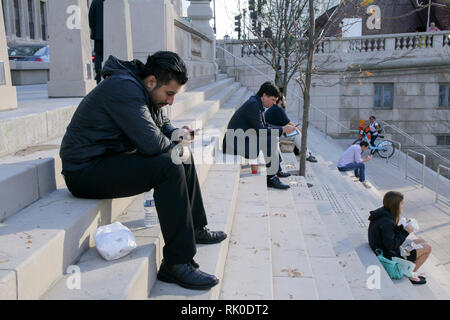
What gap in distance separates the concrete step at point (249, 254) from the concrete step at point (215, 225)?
0.24 feet

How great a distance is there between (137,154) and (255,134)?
422 centimetres

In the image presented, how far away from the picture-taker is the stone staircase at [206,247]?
2.34 metres

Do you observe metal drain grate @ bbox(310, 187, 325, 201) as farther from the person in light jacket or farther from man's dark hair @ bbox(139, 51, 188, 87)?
man's dark hair @ bbox(139, 51, 188, 87)

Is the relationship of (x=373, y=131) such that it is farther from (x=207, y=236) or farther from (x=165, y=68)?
(x=165, y=68)

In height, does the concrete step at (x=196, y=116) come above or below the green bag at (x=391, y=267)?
above

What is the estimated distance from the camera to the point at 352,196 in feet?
29.5

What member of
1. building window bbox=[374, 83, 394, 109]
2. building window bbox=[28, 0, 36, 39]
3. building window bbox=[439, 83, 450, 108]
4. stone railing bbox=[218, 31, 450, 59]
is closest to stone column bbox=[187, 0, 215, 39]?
stone railing bbox=[218, 31, 450, 59]

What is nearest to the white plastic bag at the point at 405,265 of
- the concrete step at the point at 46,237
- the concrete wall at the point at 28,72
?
the concrete step at the point at 46,237

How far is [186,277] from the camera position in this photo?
110 inches

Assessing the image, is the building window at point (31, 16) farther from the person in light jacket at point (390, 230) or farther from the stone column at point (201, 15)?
the person in light jacket at point (390, 230)

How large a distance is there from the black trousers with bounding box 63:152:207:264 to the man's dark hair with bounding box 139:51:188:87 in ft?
1.84

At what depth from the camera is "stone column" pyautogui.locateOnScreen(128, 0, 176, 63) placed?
328 inches
